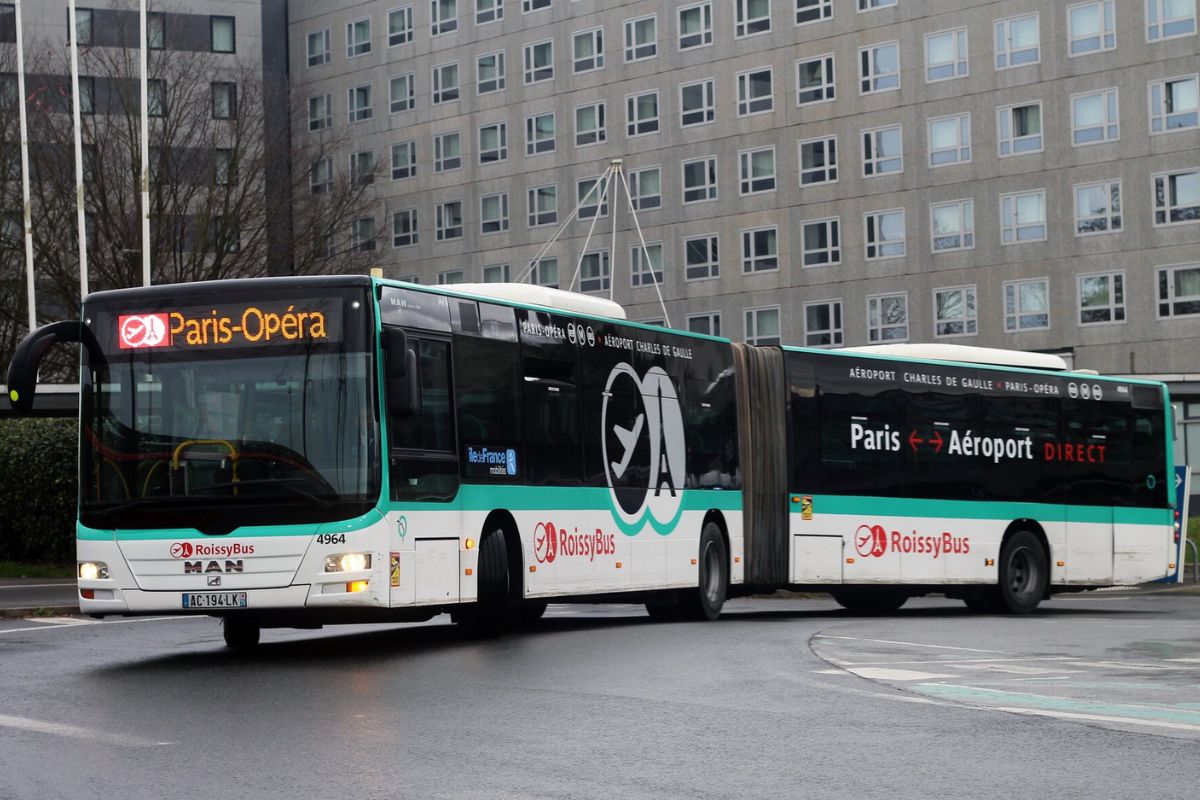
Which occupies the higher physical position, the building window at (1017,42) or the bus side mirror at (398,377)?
the building window at (1017,42)

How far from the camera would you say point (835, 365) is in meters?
23.8

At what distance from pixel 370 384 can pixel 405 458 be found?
0.79m

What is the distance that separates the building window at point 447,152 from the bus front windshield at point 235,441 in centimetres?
6274

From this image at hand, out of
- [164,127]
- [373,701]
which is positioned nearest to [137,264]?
[164,127]

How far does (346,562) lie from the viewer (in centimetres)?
1527

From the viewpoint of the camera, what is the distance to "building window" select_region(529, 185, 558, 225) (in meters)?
74.6

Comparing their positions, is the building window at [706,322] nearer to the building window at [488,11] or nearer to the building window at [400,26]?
the building window at [488,11]

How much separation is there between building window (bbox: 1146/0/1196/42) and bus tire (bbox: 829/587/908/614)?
3747cm

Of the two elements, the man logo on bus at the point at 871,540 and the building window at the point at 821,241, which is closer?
the man logo on bus at the point at 871,540

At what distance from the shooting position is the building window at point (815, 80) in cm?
6675

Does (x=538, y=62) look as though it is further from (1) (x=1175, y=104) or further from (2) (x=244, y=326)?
(2) (x=244, y=326)

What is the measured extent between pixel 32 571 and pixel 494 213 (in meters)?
45.8

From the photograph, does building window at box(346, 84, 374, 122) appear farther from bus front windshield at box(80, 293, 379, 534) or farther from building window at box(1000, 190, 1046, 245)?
bus front windshield at box(80, 293, 379, 534)

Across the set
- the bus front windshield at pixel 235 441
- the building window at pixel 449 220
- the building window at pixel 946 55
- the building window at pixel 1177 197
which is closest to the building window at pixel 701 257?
the building window at pixel 946 55
